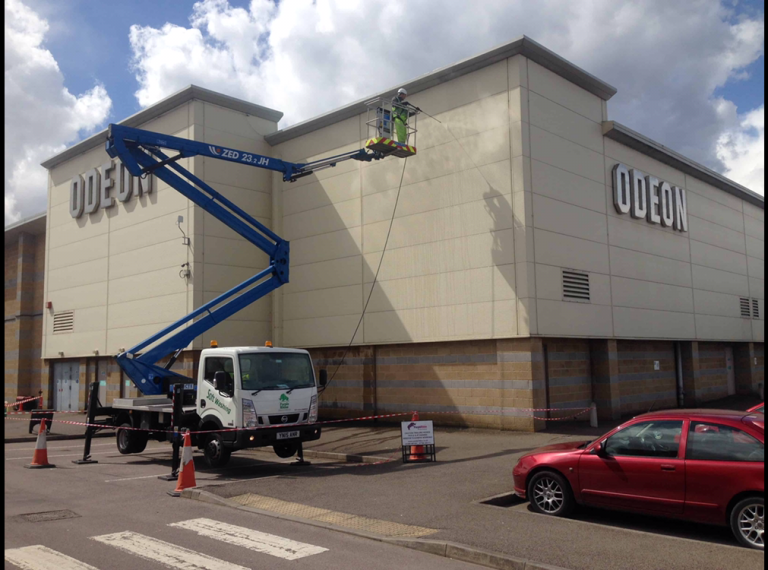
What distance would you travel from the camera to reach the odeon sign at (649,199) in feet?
74.5

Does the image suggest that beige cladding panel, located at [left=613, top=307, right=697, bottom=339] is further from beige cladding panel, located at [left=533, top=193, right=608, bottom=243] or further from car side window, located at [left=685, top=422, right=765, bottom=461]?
car side window, located at [left=685, top=422, right=765, bottom=461]

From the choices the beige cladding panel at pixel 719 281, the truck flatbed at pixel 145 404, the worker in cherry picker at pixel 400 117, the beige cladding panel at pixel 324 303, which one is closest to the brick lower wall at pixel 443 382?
the beige cladding panel at pixel 324 303

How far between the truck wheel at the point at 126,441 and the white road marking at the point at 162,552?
26.5 ft

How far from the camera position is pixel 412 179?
21.2m

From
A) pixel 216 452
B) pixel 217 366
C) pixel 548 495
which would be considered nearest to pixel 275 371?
pixel 217 366

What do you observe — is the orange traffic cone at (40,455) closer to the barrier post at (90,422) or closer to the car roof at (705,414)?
the barrier post at (90,422)

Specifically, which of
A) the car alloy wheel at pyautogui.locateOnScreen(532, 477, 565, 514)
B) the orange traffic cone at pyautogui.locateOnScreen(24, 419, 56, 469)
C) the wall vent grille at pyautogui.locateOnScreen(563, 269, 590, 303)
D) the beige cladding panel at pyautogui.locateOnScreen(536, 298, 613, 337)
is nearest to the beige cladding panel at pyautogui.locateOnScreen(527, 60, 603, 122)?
the wall vent grille at pyautogui.locateOnScreen(563, 269, 590, 303)

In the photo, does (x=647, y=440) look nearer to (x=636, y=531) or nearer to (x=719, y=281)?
(x=636, y=531)

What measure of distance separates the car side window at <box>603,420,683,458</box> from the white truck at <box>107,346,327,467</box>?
6972 mm

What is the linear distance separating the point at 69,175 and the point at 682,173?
2836 cm

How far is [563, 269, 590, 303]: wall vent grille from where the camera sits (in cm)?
1981

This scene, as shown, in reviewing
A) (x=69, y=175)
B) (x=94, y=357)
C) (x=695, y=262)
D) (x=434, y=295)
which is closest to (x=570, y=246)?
(x=434, y=295)

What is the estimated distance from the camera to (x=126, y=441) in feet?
52.1

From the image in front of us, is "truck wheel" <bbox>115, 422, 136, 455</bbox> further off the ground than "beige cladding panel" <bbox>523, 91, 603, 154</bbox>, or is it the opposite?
"beige cladding panel" <bbox>523, 91, 603, 154</bbox>
